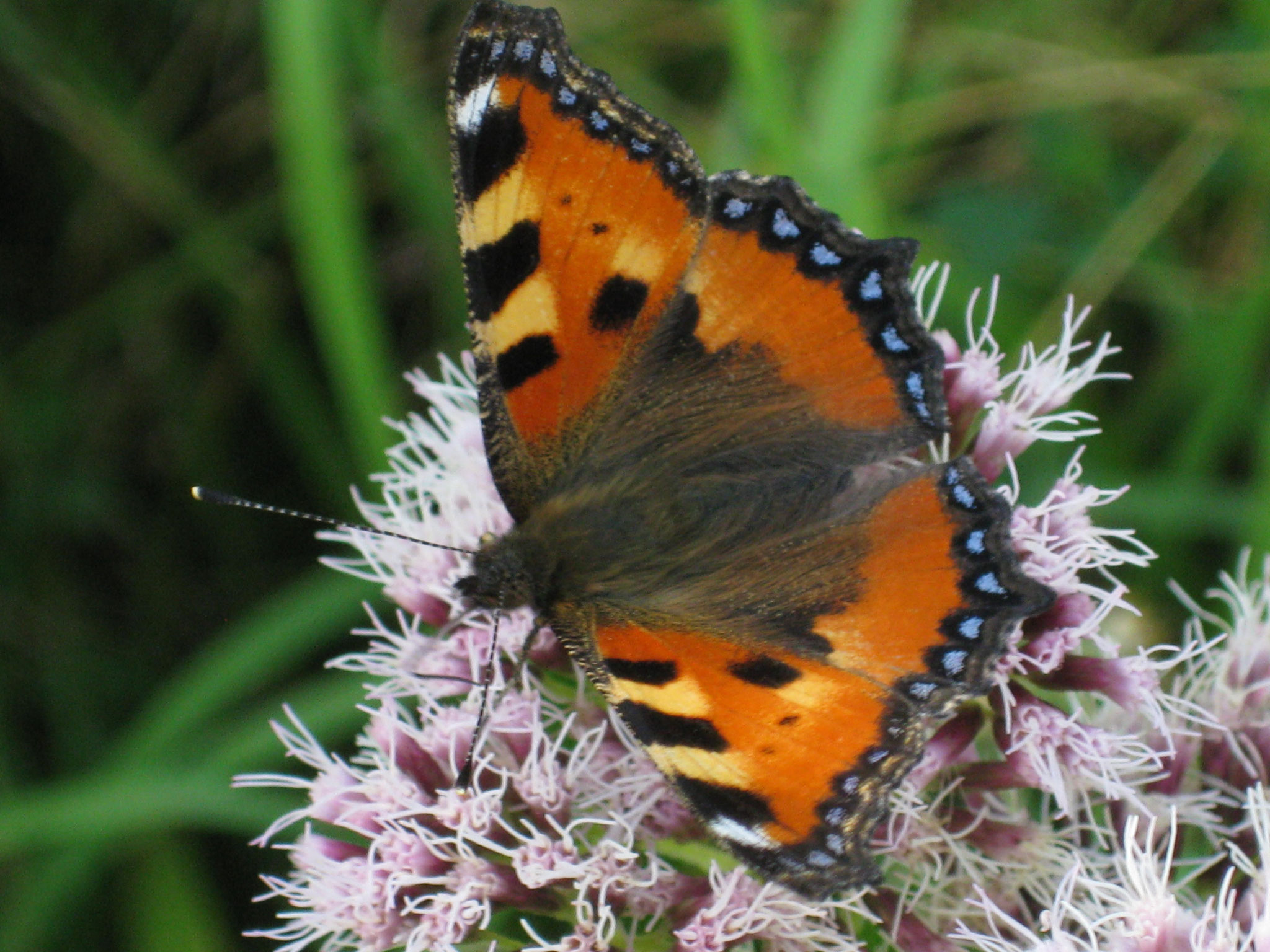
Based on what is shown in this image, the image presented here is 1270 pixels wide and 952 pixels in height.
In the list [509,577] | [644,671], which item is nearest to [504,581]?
[509,577]

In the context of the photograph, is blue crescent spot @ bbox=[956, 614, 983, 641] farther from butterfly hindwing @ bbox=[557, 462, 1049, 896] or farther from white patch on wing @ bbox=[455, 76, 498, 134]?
white patch on wing @ bbox=[455, 76, 498, 134]

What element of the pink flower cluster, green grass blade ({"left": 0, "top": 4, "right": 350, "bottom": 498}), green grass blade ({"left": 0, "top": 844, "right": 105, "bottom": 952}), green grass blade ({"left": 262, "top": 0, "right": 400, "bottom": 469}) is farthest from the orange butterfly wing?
green grass blade ({"left": 0, "top": 844, "right": 105, "bottom": 952})

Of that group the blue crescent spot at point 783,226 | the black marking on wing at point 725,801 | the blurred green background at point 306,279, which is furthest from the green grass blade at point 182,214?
the black marking on wing at point 725,801

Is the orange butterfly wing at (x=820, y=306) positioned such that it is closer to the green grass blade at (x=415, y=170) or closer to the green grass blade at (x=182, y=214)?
the green grass blade at (x=415, y=170)

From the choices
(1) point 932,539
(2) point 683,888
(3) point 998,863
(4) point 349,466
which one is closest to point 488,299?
(1) point 932,539

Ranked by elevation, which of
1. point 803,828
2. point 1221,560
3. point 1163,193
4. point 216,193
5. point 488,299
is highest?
point 216,193

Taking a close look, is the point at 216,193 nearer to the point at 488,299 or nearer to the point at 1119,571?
the point at 488,299
